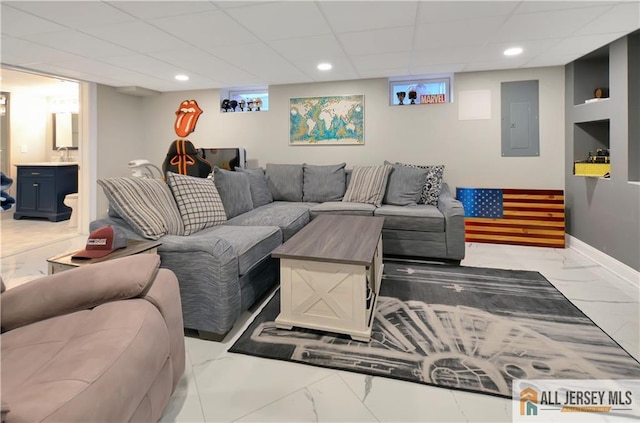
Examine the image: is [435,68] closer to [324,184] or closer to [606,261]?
[324,184]

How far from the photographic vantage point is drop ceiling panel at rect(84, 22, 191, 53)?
2.69 m

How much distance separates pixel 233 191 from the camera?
3309mm

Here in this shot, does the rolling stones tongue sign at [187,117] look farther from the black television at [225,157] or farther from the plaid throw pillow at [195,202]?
the plaid throw pillow at [195,202]

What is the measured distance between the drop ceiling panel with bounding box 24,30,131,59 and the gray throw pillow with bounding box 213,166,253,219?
Answer: 57.0 inches

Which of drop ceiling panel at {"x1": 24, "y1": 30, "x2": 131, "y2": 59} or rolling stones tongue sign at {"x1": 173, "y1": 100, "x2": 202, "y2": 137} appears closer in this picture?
drop ceiling panel at {"x1": 24, "y1": 30, "x2": 131, "y2": 59}

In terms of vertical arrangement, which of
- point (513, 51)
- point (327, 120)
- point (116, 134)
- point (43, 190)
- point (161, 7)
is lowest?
point (43, 190)

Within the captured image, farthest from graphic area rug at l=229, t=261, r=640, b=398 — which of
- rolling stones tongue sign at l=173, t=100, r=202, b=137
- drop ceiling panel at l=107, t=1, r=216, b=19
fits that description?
rolling stones tongue sign at l=173, t=100, r=202, b=137

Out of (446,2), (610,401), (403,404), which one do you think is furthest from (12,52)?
(610,401)

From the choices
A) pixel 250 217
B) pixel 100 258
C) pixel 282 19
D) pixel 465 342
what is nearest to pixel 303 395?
pixel 465 342

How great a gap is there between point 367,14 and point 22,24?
2623 mm

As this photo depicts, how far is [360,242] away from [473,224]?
259cm

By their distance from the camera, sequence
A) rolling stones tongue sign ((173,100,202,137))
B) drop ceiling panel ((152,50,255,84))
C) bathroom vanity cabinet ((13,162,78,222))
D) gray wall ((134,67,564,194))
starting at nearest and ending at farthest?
drop ceiling panel ((152,50,255,84)) < gray wall ((134,67,564,194)) < rolling stones tongue sign ((173,100,202,137)) < bathroom vanity cabinet ((13,162,78,222))

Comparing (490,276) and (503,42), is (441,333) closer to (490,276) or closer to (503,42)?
(490,276)

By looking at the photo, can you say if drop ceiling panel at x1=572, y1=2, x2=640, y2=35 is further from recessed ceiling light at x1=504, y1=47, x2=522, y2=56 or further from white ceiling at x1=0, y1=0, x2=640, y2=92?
recessed ceiling light at x1=504, y1=47, x2=522, y2=56
